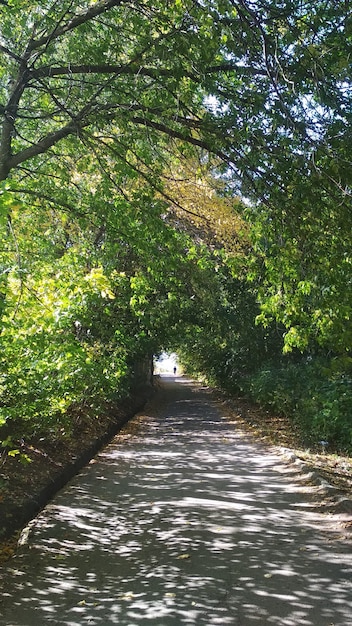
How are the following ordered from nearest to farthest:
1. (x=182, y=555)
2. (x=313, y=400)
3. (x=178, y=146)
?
1. (x=182, y=555)
2. (x=178, y=146)
3. (x=313, y=400)

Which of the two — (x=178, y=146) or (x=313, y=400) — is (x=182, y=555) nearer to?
(x=178, y=146)

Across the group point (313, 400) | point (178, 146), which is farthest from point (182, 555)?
point (313, 400)

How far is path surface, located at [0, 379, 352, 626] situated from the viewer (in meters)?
3.96

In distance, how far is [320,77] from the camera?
5883mm

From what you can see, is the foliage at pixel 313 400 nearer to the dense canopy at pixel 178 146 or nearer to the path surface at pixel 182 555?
the dense canopy at pixel 178 146

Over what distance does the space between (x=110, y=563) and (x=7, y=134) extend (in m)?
6.06

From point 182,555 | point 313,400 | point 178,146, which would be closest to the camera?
point 182,555

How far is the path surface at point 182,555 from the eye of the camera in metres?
3.96

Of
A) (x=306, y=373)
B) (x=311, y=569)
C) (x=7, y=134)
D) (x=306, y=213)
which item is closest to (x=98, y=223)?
(x=7, y=134)

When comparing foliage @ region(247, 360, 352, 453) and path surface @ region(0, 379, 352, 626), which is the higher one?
foliage @ region(247, 360, 352, 453)

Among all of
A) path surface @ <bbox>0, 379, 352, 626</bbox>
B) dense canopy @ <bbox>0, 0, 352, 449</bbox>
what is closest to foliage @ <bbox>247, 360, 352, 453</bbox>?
dense canopy @ <bbox>0, 0, 352, 449</bbox>

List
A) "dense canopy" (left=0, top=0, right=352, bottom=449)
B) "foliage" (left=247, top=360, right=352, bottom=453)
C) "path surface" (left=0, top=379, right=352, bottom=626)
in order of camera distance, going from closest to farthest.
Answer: "path surface" (left=0, top=379, right=352, bottom=626)
"dense canopy" (left=0, top=0, right=352, bottom=449)
"foliage" (left=247, top=360, right=352, bottom=453)

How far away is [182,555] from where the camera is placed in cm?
A: 511

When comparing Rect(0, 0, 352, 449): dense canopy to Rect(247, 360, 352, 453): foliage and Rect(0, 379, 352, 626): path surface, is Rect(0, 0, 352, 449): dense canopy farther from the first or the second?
Rect(0, 379, 352, 626): path surface
